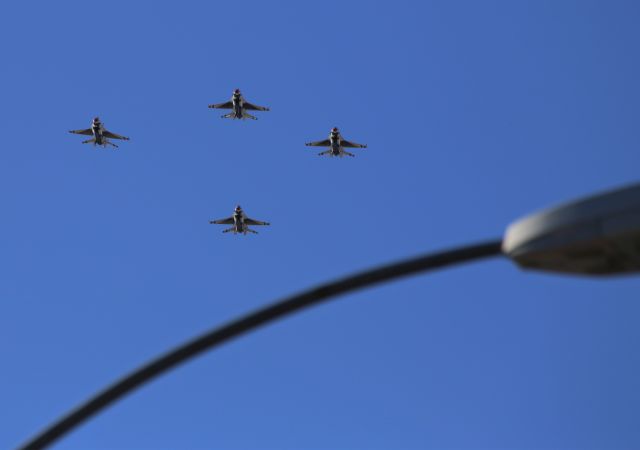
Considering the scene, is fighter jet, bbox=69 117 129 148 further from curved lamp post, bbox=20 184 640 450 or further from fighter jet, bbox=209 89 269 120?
curved lamp post, bbox=20 184 640 450

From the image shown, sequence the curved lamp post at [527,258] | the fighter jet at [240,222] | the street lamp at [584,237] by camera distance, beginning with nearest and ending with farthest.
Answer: the street lamp at [584,237] < the curved lamp post at [527,258] < the fighter jet at [240,222]

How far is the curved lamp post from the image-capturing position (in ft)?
44.1

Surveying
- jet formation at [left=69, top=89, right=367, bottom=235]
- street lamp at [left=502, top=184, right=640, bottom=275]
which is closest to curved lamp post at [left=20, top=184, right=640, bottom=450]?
street lamp at [left=502, top=184, right=640, bottom=275]

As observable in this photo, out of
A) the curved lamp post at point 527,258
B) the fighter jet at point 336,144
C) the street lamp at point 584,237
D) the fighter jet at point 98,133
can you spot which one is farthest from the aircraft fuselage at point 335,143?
the street lamp at point 584,237

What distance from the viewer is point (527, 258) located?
47.4 feet

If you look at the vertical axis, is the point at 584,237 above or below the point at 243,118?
below

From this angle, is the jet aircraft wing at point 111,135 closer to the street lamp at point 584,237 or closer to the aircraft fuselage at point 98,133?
the aircraft fuselage at point 98,133

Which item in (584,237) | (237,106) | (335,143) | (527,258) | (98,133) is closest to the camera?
(584,237)

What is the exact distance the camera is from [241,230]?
13025 cm

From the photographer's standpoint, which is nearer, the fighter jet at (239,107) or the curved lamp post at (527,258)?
the curved lamp post at (527,258)

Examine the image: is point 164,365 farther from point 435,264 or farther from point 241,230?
point 241,230

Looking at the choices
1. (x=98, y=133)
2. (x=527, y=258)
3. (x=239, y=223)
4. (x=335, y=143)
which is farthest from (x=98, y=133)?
(x=527, y=258)

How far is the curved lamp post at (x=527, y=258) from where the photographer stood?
44.1ft

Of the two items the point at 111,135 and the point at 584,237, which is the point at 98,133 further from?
the point at 584,237
